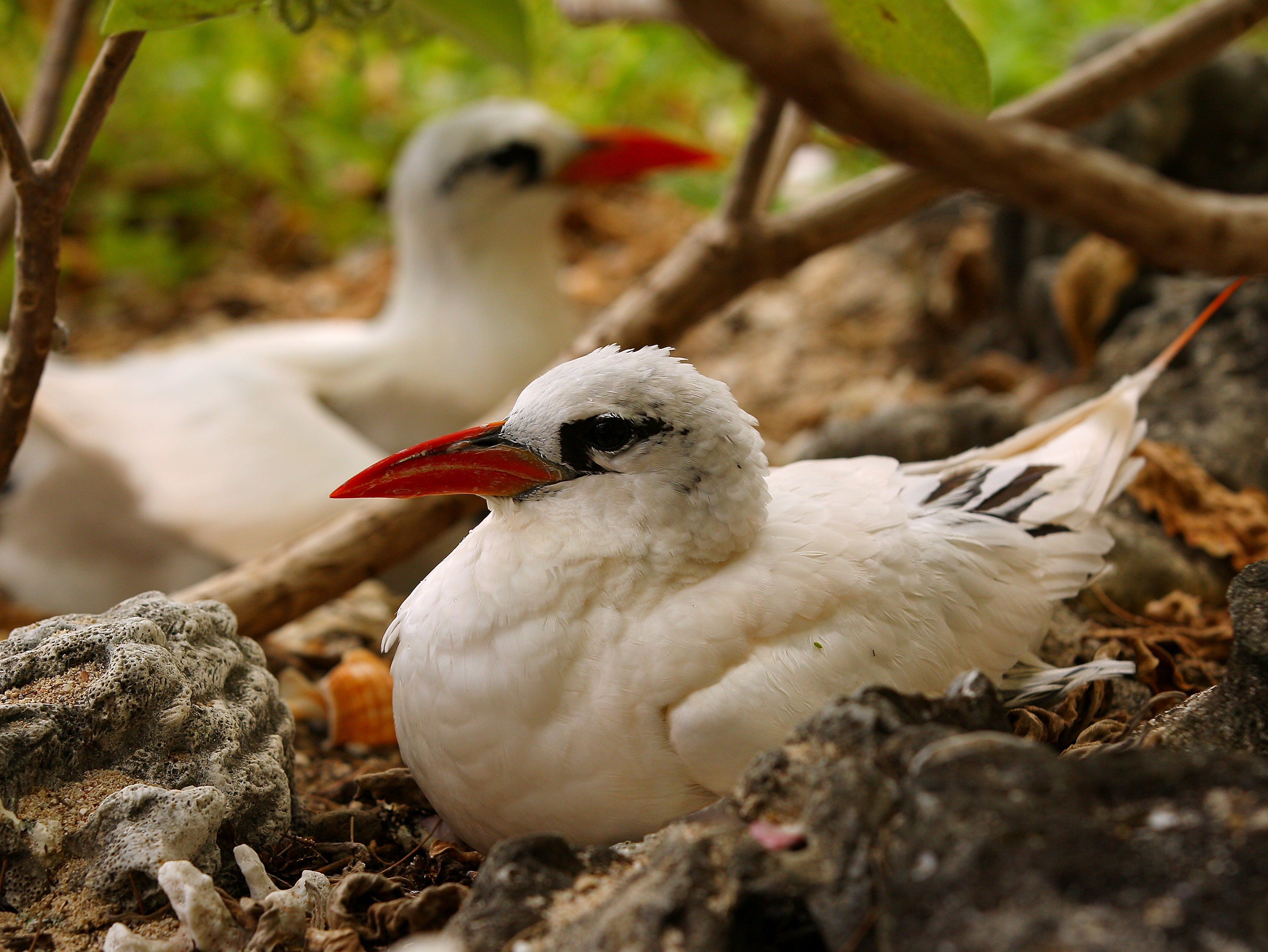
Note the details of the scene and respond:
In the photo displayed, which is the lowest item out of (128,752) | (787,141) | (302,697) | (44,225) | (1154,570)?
(302,697)

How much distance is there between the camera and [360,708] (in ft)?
9.07

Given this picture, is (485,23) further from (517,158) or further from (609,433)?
(517,158)

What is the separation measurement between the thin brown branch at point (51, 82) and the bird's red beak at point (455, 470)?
5.06 ft

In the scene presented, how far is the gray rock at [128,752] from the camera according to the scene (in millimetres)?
1692

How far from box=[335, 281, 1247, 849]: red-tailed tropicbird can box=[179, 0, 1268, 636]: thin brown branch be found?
0.64 metres

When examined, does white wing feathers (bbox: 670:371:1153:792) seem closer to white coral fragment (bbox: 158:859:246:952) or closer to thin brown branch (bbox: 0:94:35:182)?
white coral fragment (bbox: 158:859:246:952)

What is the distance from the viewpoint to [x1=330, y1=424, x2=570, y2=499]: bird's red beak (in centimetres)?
207

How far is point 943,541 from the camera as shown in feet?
7.45

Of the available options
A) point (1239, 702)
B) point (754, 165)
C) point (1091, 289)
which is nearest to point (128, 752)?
point (1239, 702)

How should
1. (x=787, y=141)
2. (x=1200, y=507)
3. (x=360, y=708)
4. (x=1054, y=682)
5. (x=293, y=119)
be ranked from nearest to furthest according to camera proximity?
(x=1054, y=682) < (x=360, y=708) < (x=1200, y=507) < (x=787, y=141) < (x=293, y=119)

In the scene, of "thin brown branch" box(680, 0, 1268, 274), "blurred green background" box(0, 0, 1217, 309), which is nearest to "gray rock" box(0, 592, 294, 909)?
"thin brown branch" box(680, 0, 1268, 274)

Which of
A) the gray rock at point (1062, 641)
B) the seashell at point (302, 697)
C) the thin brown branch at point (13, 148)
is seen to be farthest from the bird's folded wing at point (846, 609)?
the thin brown branch at point (13, 148)

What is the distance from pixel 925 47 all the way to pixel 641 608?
1071mm

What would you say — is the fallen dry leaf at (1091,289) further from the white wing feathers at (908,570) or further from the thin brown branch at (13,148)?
the thin brown branch at (13,148)
